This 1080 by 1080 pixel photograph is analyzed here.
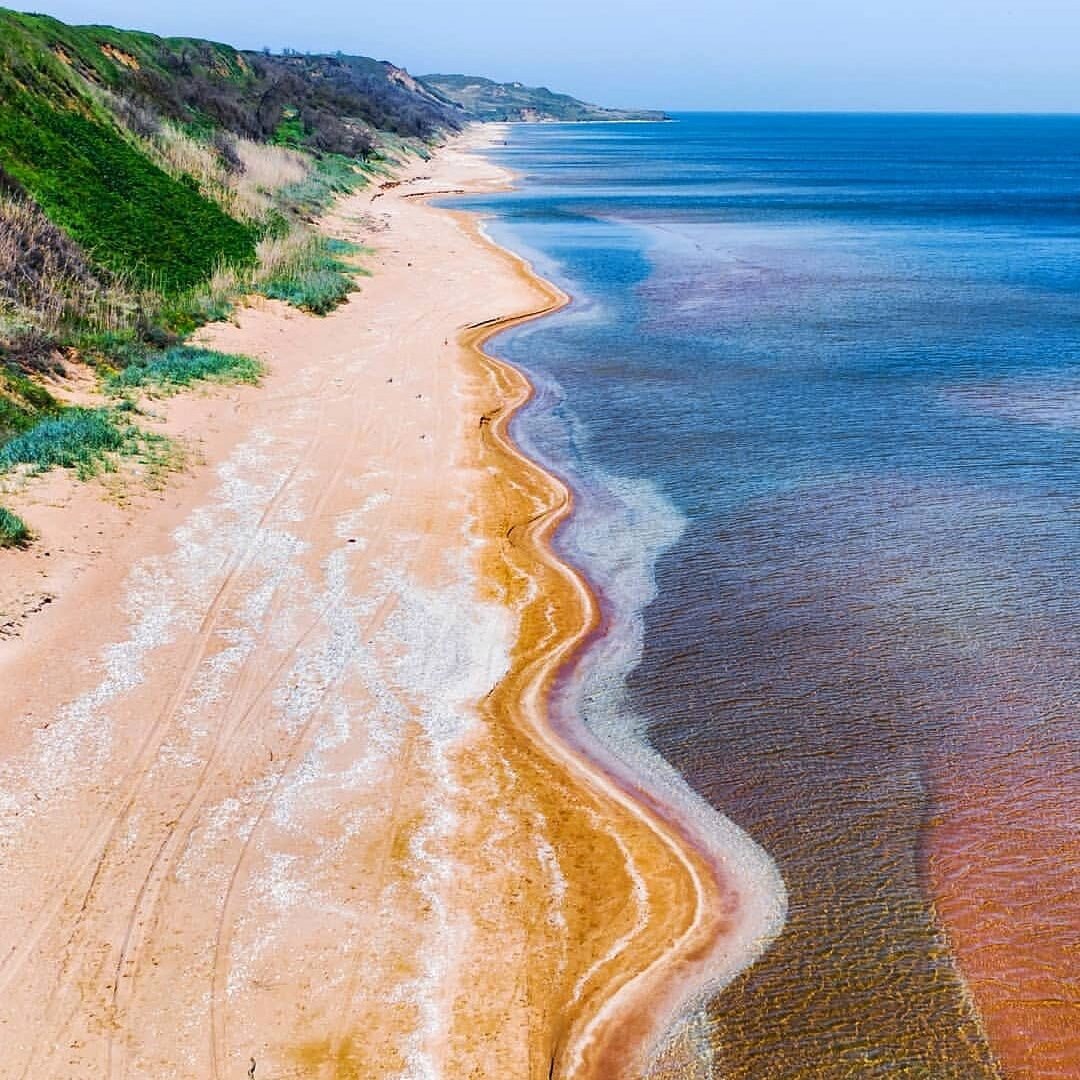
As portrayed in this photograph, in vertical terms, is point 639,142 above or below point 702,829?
above

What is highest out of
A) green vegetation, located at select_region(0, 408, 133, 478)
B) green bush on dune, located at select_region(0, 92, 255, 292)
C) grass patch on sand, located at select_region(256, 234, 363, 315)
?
green bush on dune, located at select_region(0, 92, 255, 292)

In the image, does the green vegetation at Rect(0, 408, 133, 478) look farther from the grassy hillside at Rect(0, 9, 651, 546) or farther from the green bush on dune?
the green bush on dune

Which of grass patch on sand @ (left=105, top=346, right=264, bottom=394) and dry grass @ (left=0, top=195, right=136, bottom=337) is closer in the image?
grass patch on sand @ (left=105, top=346, right=264, bottom=394)

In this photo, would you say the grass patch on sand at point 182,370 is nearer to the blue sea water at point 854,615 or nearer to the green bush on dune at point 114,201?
the green bush on dune at point 114,201

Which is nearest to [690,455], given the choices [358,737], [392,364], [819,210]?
[392,364]

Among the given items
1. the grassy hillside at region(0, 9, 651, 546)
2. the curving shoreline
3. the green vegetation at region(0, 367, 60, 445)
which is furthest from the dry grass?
the curving shoreline

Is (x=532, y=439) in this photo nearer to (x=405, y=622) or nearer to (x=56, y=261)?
(x=405, y=622)

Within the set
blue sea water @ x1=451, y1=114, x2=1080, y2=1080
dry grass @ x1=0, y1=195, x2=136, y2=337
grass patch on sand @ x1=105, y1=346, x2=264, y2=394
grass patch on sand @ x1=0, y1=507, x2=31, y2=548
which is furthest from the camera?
dry grass @ x1=0, y1=195, x2=136, y2=337

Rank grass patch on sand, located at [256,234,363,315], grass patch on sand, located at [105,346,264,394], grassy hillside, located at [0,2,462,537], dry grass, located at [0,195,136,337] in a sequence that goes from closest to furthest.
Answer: grassy hillside, located at [0,2,462,537]
grass patch on sand, located at [105,346,264,394]
dry grass, located at [0,195,136,337]
grass patch on sand, located at [256,234,363,315]
